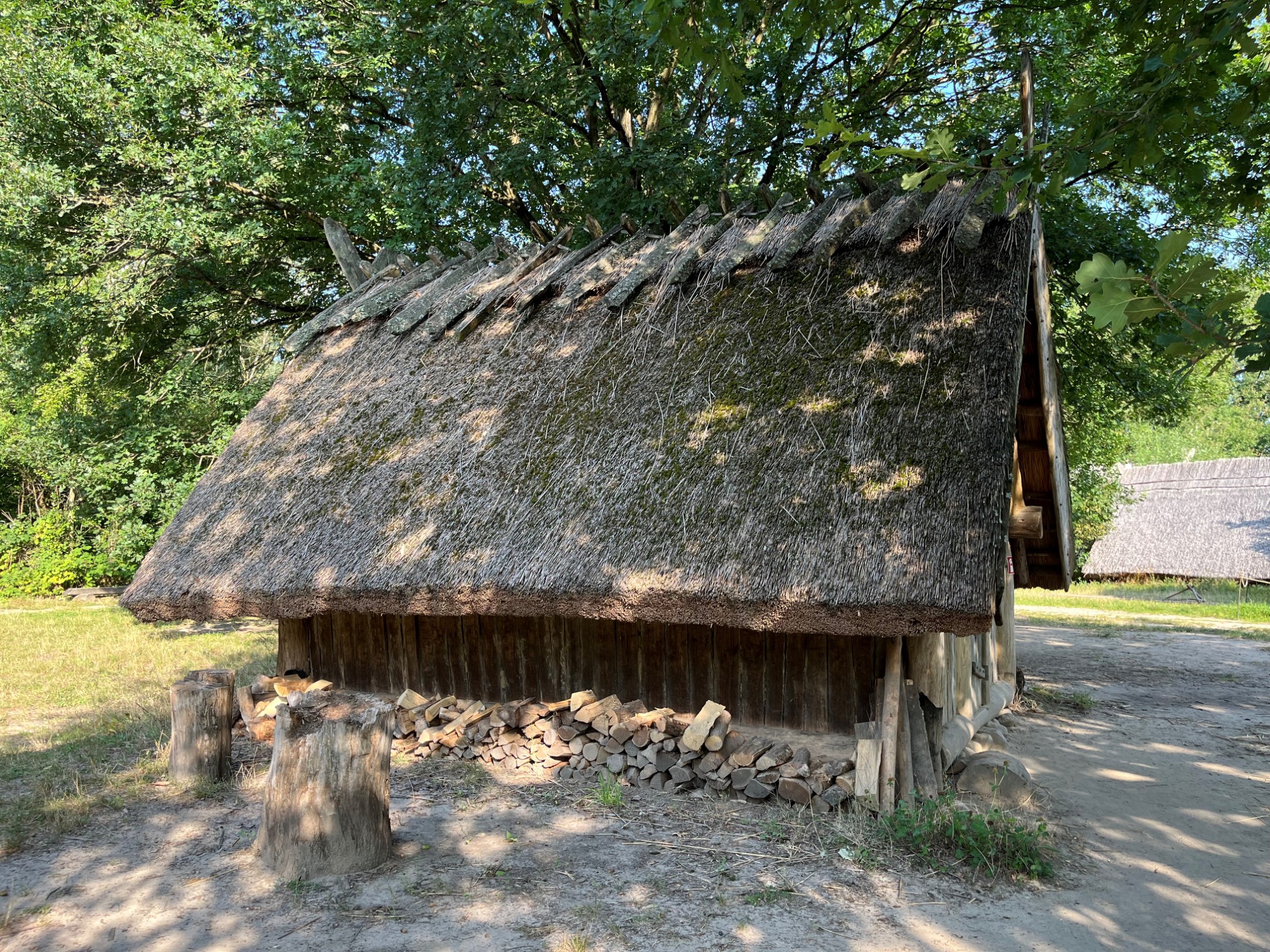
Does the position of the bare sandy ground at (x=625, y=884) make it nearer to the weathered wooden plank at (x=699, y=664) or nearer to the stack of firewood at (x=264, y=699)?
the weathered wooden plank at (x=699, y=664)

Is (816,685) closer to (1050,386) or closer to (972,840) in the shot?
(972,840)

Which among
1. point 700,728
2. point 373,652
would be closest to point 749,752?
point 700,728

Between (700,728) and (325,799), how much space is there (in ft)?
7.22

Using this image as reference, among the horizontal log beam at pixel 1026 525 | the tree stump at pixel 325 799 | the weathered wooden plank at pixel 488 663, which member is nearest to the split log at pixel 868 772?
the tree stump at pixel 325 799

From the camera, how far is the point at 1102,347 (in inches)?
407

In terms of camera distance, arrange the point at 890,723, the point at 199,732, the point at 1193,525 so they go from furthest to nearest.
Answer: the point at 1193,525 < the point at 199,732 < the point at 890,723

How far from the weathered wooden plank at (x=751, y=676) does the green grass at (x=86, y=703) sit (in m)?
3.30

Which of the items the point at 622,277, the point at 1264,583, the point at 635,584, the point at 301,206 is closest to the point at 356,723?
the point at 635,584

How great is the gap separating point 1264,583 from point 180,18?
73.8ft

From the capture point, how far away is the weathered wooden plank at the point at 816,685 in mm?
5395

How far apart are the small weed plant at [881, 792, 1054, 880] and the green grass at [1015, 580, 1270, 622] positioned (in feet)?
47.8

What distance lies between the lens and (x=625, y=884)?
13.4 feet

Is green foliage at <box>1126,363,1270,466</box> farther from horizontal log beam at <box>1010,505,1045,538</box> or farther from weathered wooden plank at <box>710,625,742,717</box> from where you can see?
weathered wooden plank at <box>710,625,742,717</box>

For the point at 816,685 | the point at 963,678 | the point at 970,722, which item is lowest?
the point at 970,722
